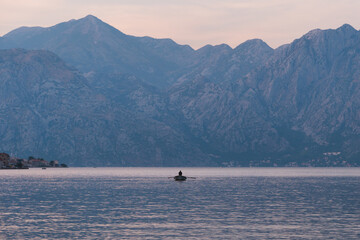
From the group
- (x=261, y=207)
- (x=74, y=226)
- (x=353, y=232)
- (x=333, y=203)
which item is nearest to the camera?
(x=353, y=232)

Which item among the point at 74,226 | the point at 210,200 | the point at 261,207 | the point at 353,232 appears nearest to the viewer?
the point at 353,232

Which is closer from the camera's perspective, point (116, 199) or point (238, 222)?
point (238, 222)

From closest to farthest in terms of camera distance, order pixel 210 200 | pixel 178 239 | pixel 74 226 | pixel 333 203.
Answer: pixel 178 239 → pixel 74 226 → pixel 333 203 → pixel 210 200

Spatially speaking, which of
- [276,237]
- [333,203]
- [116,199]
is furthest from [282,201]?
[276,237]

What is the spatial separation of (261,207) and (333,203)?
21746 millimetres

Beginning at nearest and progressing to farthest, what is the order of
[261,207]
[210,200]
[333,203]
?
[261,207] < [333,203] < [210,200]

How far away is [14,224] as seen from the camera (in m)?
102

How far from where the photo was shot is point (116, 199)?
16012cm

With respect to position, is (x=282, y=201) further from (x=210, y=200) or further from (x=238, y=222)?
(x=238, y=222)

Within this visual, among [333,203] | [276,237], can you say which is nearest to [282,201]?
[333,203]

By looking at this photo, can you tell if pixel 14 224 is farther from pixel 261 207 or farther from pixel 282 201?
pixel 282 201

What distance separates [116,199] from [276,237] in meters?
78.7

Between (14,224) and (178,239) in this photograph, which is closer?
(178,239)

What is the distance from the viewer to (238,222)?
344 feet
